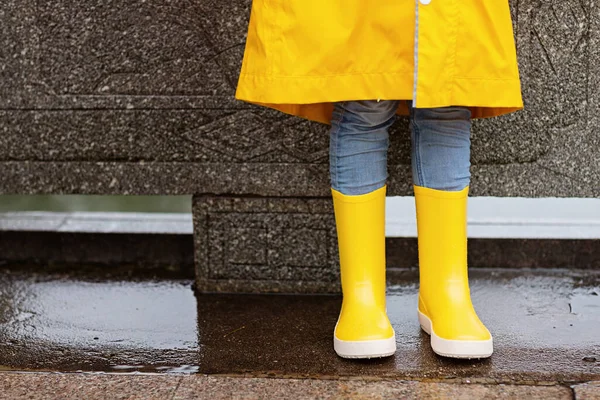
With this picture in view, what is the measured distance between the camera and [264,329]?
2408mm

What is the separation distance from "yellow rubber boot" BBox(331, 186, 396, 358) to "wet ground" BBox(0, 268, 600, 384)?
6cm

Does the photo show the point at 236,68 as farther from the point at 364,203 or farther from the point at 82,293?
the point at 82,293

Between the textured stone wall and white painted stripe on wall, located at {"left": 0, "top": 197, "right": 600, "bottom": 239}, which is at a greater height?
the textured stone wall

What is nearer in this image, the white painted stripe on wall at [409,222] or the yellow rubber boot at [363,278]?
the yellow rubber boot at [363,278]

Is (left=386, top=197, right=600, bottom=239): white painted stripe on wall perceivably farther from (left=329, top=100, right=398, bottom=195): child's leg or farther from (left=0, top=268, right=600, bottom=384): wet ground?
(left=329, top=100, right=398, bottom=195): child's leg

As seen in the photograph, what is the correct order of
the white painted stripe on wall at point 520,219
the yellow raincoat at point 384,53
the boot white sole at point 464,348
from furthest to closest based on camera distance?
the white painted stripe on wall at point 520,219
the boot white sole at point 464,348
the yellow raincoat at point 384,53

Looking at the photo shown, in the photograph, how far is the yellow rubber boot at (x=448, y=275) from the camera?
6.84 feet

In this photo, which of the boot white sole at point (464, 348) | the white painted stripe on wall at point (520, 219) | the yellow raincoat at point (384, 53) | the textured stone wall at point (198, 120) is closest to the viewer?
the yellow raincoat at point (384, 53)

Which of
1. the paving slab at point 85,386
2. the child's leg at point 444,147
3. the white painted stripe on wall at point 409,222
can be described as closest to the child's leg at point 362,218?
the child's leg at point 444,147

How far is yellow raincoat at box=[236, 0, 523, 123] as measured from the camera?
1.84m

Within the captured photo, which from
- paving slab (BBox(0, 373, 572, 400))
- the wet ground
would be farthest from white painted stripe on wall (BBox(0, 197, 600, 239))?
paving slab (BBox(0, 373, 572, 400))

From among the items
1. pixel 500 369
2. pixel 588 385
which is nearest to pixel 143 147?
pixel 500 369

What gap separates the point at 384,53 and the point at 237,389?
901 millimetres

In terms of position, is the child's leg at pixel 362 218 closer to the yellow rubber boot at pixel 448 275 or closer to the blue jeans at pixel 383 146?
the blue jeans at pixel 383 146
